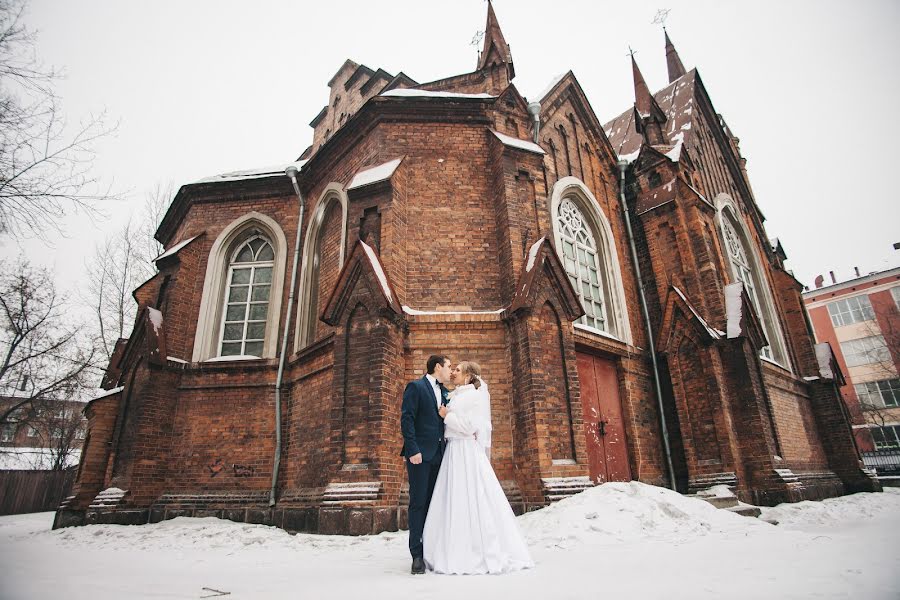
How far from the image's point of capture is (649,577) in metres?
3.03

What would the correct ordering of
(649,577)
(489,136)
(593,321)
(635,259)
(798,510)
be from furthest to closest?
1. (635,259)
2. (593,321)
3. (489,136)
4. (798,510)
5. (649,577)

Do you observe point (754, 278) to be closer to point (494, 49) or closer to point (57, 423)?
point (494, 49)

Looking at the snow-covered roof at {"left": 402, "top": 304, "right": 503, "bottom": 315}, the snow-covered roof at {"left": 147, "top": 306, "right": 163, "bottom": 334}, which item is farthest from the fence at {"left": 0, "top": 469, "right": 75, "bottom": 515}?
the snow-covered roof at {"left": 402, "top": 304, "right": 503, "bottom": 315}

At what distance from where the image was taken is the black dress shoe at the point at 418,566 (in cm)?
351

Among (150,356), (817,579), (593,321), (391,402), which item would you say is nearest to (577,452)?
(391,402)

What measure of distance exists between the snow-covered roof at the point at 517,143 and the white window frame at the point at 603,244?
1.21 m

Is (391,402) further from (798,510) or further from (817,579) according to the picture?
(798,510)

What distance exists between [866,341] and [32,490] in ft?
152

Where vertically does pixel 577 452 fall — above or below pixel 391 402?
below

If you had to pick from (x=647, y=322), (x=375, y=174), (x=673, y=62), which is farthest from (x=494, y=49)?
(x=673, y=62)

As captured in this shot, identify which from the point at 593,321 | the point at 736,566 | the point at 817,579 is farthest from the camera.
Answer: the point at 593,321

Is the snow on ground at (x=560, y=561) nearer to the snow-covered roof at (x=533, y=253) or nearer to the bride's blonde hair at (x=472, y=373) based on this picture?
the bride's blonde hair at (x=472, y=373)

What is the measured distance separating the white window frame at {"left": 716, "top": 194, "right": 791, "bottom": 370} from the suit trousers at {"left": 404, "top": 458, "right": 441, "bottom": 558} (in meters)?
11.4

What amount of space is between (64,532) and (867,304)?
144 ft
